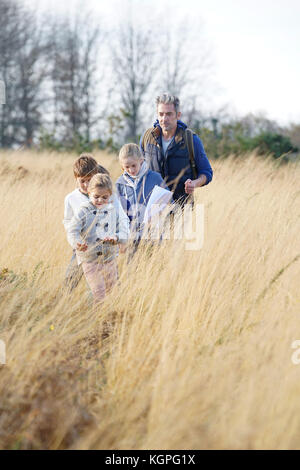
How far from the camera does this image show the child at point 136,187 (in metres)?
3.65

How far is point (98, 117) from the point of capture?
25.4 meters

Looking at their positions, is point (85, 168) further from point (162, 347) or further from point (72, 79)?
point (72, 79)

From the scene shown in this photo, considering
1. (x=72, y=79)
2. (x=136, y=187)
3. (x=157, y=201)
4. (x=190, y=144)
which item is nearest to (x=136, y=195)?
(x=136, y=187)

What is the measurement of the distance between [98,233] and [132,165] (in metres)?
0.62

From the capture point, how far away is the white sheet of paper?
3664 mm

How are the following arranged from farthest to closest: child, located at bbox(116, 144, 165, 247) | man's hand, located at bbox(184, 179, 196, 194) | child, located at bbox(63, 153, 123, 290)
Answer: man's hand, located at bbox(184, 179, 196, 194) → child, located at bbox(116, 144, 165, 247) → child, located at bbox(63, 153, 123, 290)

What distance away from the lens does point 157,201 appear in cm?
Result: 366

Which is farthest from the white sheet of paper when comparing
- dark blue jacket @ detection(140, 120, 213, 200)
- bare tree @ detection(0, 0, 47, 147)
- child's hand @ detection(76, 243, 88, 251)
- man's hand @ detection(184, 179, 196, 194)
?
bare tree @ detection(0, 0, 47, 147)

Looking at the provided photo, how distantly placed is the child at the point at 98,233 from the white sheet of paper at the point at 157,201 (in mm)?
243

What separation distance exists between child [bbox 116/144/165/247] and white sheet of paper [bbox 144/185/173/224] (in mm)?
59

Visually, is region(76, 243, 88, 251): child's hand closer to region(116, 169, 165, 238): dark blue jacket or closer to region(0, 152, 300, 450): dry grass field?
region(0, 152, 300, 450): dry grass field
